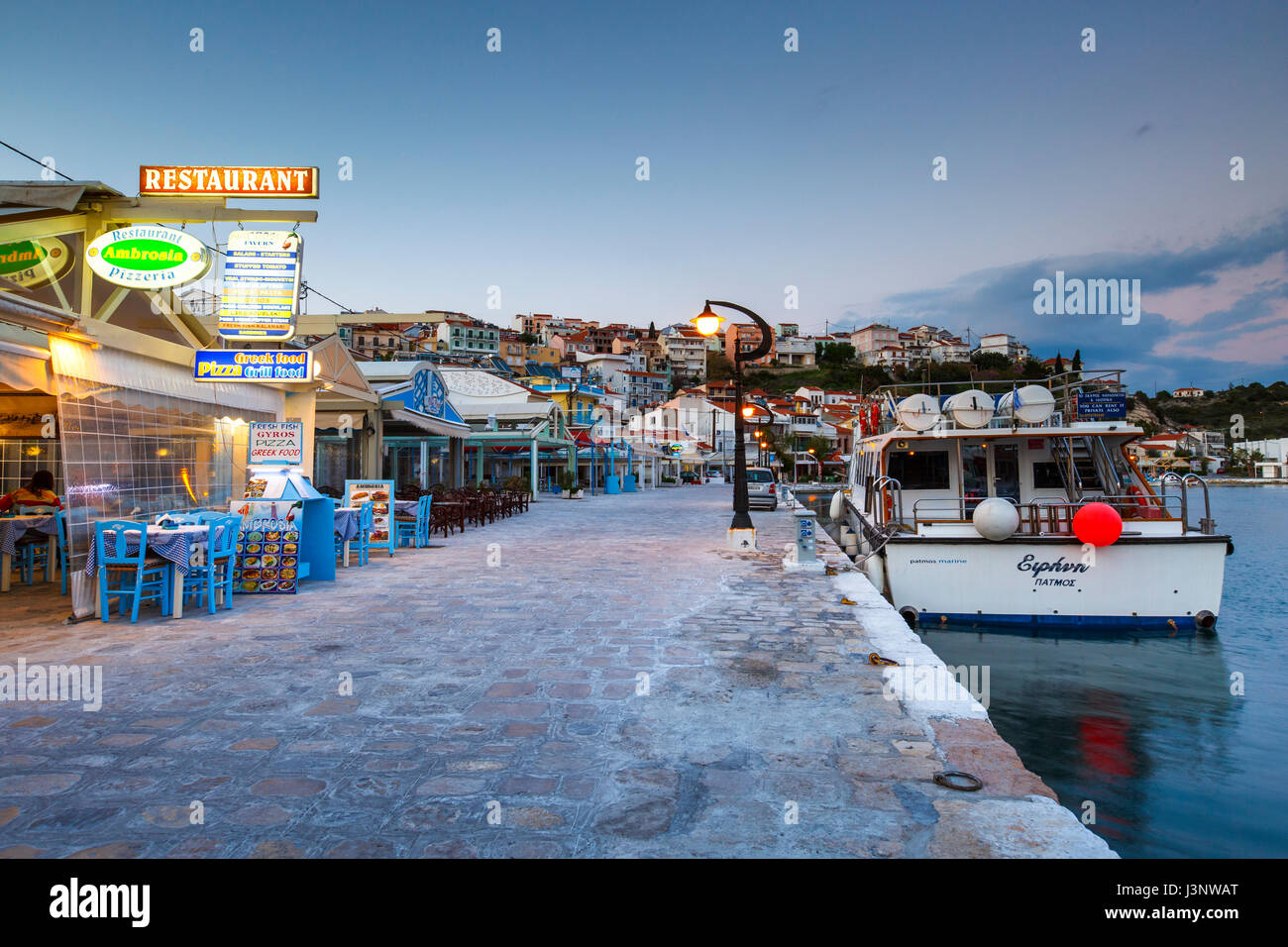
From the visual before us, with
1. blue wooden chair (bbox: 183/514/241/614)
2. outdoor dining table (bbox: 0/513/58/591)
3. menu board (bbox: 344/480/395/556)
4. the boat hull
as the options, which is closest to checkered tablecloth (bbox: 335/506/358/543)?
menu board (bbox: 344/480/395/556)

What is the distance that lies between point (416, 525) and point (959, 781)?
37.0 ft

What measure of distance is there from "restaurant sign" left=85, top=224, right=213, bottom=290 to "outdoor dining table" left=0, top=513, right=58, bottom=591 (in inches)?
133

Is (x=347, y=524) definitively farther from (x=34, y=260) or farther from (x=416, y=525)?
(x=34, y=260)

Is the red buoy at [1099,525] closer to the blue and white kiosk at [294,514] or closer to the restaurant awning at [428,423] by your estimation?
the blue and white kiosk at [294,514]

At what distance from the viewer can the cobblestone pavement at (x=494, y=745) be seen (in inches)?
106

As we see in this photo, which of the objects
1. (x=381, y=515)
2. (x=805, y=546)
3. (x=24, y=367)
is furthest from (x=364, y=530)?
(x=805, y=546)

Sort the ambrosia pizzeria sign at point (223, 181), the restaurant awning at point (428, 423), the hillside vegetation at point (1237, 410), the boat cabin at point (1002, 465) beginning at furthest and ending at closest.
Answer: the hillside vegetation at point (1237, 410)
the restaurant awning at point (428, 423)
the boat cabin at point (1002, 465)
the ambrosia pizzeria sign at point (223, 181)

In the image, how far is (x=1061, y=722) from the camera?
21.1ft

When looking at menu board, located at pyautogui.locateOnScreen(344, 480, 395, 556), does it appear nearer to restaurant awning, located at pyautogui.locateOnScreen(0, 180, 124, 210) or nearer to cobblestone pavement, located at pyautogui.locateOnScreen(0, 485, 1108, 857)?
cobblestone pavement, located at pyautogui.locateOnScreen(0, 485, 1108, 857)

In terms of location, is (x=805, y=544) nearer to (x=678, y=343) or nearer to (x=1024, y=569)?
(x=1024, y=569)

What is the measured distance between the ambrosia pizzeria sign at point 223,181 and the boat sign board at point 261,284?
23.1 inches

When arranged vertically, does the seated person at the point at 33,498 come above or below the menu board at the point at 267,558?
above

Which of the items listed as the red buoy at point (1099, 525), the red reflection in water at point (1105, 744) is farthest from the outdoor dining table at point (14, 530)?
the red buoy at point (1099, 525)

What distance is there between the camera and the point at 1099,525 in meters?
8.40
